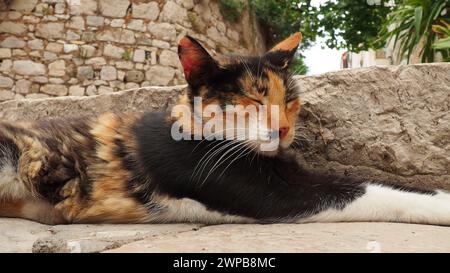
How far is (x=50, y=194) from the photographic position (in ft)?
7.21

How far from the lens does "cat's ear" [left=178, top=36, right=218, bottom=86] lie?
2.04 m

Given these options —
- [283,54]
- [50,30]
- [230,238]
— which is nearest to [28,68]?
[50,30]

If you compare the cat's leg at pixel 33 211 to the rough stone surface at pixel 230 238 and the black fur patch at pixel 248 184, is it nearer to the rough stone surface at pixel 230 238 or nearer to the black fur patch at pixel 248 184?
the rough stone surface at pixel 230 238

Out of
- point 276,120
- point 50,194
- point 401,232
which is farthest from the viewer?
point 50,194

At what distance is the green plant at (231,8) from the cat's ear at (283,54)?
680 centimetres

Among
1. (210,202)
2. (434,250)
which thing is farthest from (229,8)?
(434,250)

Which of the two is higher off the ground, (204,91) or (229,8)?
(229,8)

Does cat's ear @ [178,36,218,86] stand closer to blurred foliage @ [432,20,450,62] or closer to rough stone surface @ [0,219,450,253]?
rough stone surface @ [0,219,450,253]

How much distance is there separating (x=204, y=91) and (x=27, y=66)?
21.5ft

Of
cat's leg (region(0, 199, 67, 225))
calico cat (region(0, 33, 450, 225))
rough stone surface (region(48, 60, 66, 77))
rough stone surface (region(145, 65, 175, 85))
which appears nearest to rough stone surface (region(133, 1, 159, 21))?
rough stone surface (region(145, 65, 175, 85))

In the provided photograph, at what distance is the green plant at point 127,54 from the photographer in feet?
26.3

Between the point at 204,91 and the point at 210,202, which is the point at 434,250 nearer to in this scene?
the point at 210,202

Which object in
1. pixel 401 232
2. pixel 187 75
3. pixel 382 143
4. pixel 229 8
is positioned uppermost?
pixel 229 8

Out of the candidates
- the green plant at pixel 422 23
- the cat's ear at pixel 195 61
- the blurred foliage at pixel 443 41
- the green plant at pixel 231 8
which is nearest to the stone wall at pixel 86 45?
the green plant at pixel 231 8
